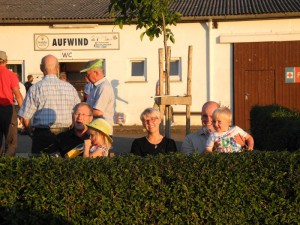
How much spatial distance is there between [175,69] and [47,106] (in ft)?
47.9

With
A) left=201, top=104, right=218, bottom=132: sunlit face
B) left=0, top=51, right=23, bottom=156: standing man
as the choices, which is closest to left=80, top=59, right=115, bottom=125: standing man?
left=201, top=104, right=218, bottom=132: sunlit face

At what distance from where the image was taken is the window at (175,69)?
2173 cm

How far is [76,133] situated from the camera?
23.5ft

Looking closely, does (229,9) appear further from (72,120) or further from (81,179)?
(81,179)

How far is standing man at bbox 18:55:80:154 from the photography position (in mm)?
7508

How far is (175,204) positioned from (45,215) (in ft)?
3.42

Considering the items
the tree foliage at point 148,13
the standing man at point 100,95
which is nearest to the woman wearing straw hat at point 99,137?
the standing man at point 100,95

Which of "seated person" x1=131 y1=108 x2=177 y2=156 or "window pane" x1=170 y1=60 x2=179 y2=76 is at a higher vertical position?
"window pane" x1=170 y1=60 x2=179 y2=76

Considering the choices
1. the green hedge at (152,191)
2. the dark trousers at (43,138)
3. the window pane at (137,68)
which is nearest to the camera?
the green hedge at (152,191)

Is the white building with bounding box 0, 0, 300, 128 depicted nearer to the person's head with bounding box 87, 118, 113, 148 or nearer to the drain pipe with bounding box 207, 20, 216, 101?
the drain pipe with bounding box 207, 20, 216, 101

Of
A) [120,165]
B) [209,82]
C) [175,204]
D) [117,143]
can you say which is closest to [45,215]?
[120,165]

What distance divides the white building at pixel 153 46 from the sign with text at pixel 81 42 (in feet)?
0.11

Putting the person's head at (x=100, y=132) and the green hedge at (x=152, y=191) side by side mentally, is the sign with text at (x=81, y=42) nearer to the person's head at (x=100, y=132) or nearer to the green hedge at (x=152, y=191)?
the person's head at (x=100, y=132)

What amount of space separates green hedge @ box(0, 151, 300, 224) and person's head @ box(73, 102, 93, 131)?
71.5 inches
